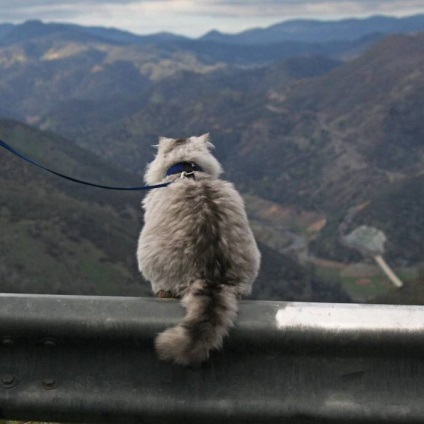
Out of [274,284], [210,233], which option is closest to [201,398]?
[210,233]

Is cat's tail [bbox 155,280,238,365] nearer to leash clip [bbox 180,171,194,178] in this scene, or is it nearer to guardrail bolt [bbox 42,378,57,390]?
guardrail bolt [bbox 42,378,57,390]

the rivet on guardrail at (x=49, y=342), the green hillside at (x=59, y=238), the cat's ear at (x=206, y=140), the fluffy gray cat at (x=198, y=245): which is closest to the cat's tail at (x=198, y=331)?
the fluffy gray cat at (x=198, y=245)

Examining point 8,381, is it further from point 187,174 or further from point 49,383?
point 187,174

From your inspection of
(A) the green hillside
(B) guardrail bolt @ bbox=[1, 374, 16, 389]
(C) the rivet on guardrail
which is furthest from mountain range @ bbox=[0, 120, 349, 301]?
(C) the rivet on guardrail

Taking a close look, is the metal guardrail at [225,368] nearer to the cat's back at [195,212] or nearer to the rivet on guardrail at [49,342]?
the rivet on guardrail at [49,342]

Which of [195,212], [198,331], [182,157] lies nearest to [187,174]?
[182,157]

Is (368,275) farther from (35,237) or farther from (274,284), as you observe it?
(35,237)
